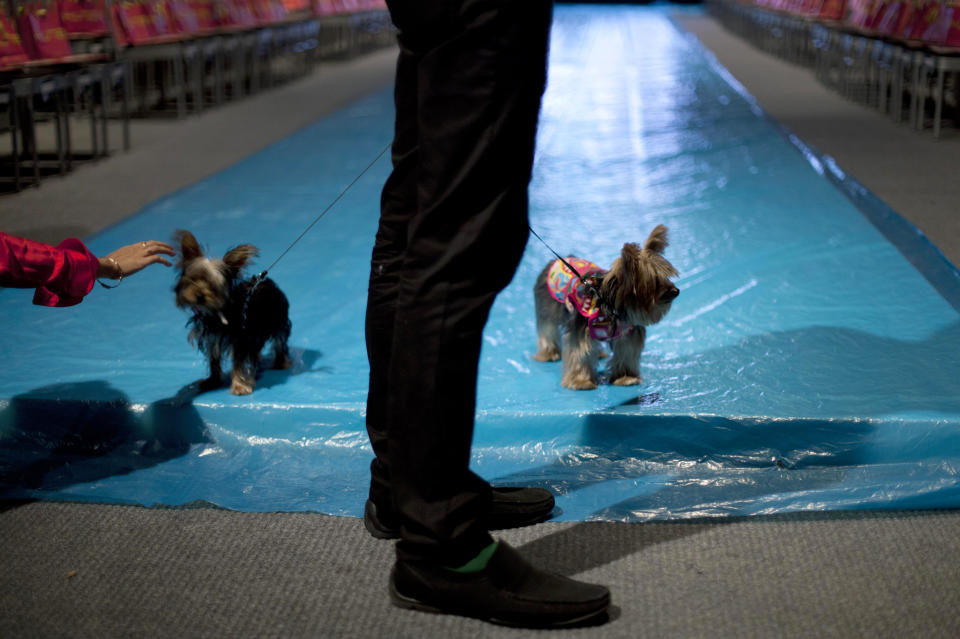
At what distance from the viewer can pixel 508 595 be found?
59.1 inches

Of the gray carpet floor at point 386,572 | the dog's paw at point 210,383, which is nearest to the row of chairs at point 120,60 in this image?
the dog's paw at point 210,383

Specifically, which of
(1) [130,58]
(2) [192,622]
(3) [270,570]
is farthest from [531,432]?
(1) [130,58]

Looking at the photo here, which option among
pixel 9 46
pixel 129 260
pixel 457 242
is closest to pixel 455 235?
pixel 457 242

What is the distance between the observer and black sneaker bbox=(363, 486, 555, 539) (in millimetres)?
1826

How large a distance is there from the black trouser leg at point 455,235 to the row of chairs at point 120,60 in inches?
168

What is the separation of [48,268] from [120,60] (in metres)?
5.05

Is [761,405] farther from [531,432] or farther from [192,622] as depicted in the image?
[192,622]

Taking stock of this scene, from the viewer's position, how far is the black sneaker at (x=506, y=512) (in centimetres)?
183

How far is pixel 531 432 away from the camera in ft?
7.47

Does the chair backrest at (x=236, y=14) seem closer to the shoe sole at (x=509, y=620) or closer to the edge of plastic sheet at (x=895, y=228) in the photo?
the edge of plastic sheet at (x=895, y=228)

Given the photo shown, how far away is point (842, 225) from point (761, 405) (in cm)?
211

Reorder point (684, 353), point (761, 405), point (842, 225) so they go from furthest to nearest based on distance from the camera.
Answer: point (842, 225) → point (684, 353) → point (761, 405)

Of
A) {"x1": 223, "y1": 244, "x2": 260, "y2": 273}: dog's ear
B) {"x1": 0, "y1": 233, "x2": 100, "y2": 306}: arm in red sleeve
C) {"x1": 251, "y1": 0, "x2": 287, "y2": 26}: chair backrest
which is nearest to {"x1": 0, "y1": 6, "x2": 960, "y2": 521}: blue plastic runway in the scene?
{"x1": 223, "y1": 244, "x2": 260, "y2": 273}: dog's ear

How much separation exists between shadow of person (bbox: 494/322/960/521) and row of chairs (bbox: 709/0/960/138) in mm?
4672
